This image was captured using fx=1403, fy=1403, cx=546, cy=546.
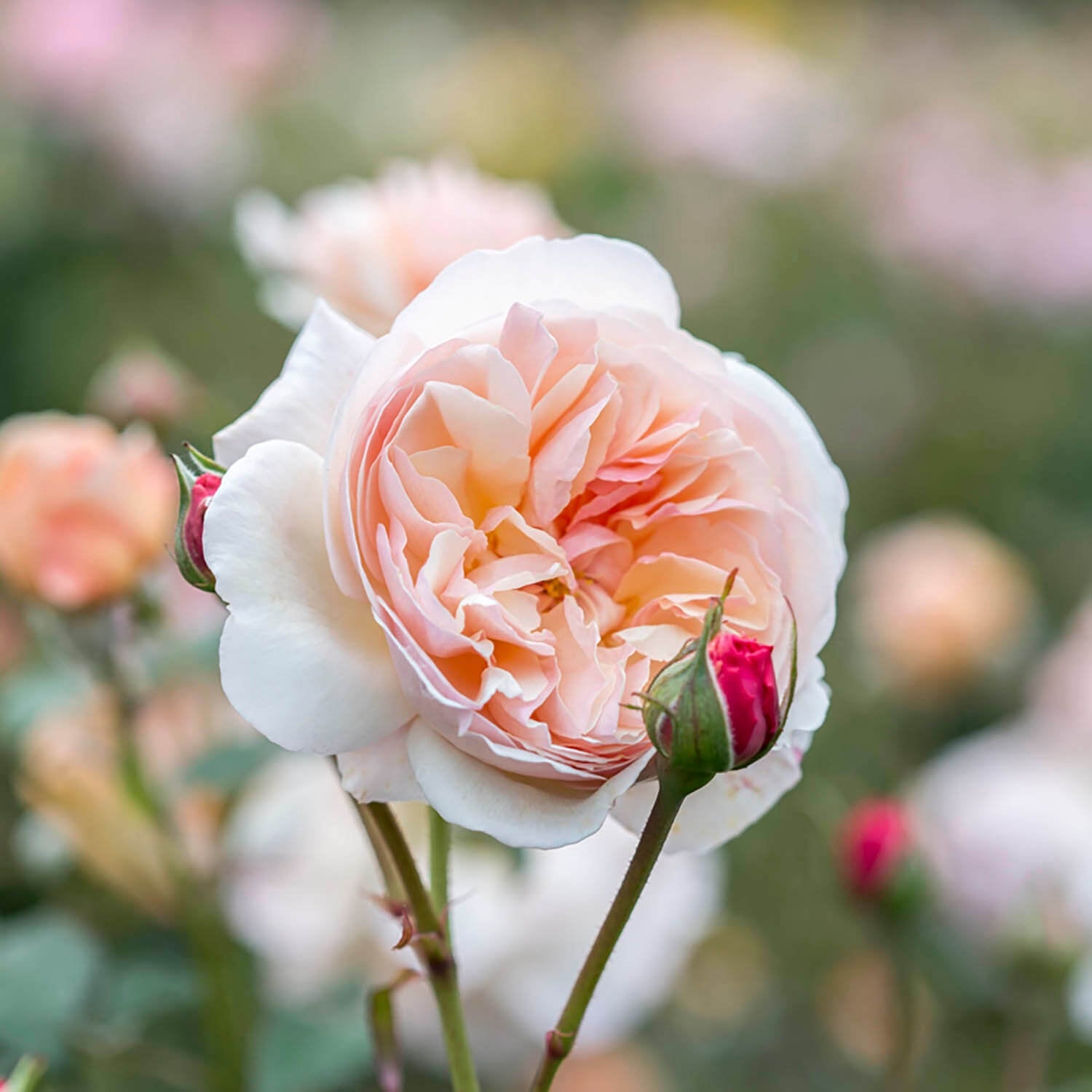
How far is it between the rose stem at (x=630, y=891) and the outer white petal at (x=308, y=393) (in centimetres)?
13

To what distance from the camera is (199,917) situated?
2.19 ft

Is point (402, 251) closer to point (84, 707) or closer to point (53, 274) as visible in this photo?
point (84, 707)

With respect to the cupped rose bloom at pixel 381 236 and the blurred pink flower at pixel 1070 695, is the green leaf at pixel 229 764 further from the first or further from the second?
the blurred pink flower at pixel 1070 695

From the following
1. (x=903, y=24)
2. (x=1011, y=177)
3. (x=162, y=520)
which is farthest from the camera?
(x=903, y=24)

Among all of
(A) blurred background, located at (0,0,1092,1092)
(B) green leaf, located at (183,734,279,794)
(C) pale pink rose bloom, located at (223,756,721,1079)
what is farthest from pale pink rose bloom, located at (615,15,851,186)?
(B) green leaf, located at (183,734,279,794)

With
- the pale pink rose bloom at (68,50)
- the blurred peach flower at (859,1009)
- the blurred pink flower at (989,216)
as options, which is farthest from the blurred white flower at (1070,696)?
the pale pink rose bloom at (68,50)

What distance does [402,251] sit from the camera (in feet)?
1.93

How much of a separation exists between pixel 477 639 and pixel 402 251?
272 mm

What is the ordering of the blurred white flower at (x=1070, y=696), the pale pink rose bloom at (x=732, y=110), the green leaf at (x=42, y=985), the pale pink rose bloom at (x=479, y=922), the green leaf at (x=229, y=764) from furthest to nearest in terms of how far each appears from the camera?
the pale pink rose bloom at (x=732, y=110), the blurred white flower at (x=1070, y=696), the pale pink rose bloom at (x=479, y=922), the green leaf at (x=229, y=764), the green leaf at (x=42, y=985)

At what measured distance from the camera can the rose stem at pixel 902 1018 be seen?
0.67 m

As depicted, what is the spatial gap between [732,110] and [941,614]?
164 cm

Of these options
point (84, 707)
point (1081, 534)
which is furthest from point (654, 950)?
point (1081, 534)

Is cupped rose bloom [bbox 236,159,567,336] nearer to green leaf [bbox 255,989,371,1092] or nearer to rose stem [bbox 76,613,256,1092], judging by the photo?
rose stem [bbox 76,613,256,1092]

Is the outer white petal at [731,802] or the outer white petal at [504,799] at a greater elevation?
the outer white petal at [504,799]
